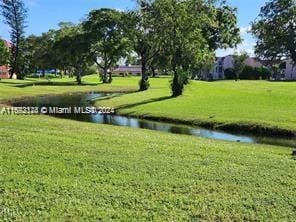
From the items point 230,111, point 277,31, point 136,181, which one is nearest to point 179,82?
point 230,111

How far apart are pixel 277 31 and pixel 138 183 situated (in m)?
61.6

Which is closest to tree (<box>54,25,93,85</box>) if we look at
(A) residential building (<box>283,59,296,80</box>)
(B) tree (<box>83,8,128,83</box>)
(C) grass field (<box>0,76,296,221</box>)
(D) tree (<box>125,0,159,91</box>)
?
(B) tree (<box>83,8,128,83</box>)

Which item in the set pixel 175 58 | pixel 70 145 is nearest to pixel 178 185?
pixel 70 145

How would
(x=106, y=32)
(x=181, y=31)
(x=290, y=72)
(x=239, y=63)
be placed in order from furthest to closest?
(x=290, y=72), (x=239, y=63), (x=106, y=32), (x=181, y=31)

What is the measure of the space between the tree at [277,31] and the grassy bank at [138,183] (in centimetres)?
5654

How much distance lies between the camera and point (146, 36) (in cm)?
6216

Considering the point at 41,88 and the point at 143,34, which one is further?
the point at 41,88

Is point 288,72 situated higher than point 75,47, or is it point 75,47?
point 75,47

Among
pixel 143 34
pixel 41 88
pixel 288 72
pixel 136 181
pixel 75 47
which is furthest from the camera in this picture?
pixel 288 72

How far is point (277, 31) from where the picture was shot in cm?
6681

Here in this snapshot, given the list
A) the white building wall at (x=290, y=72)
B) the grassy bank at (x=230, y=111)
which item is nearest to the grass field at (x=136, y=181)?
the grassy bank at (x=230, y=111)

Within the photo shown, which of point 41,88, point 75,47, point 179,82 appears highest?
point 75,47

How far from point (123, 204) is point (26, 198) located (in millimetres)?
1650

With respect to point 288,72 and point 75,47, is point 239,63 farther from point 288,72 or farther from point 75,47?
point 75,47
